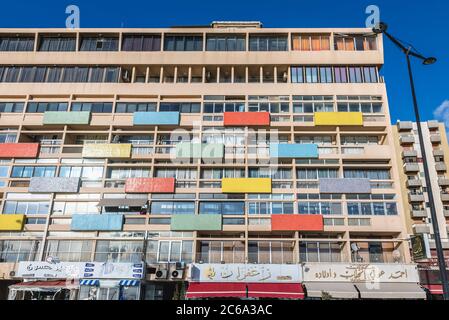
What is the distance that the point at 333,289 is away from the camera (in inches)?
1186

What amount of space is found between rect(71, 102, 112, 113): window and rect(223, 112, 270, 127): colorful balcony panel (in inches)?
541

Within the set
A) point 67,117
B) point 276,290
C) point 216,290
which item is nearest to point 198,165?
point 216,290

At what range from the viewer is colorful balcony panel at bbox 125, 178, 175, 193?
3638cm

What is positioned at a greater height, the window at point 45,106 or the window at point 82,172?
the window at point 45,106

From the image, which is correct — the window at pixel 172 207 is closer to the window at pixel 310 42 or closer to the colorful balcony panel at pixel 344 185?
the colorful balcony panel at pixel 344 185

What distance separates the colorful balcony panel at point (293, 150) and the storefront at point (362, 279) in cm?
1134

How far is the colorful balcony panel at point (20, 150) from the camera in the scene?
38.3 m

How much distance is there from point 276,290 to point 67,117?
94.2 feet

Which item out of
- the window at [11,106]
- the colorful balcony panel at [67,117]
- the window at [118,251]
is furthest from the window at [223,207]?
the window at [11,106]

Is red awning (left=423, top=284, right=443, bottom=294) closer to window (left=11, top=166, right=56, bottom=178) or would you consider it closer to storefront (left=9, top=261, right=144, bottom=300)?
storefront (left=9, top=261, right=144, bottom=300)

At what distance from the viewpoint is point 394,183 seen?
3647 centimetres
